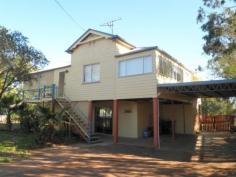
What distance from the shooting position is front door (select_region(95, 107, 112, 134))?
21.8 metres

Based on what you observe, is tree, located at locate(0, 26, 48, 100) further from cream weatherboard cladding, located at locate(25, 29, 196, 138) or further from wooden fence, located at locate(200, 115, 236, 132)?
wooden fence, located at locate(200, 115, 236, 132)

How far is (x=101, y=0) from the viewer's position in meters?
13.4

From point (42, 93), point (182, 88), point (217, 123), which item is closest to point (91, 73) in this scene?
point (42, 93)

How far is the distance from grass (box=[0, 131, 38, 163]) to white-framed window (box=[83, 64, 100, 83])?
5.74 metres

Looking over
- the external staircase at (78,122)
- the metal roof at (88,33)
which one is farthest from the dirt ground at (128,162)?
the metal roof at (88,33)

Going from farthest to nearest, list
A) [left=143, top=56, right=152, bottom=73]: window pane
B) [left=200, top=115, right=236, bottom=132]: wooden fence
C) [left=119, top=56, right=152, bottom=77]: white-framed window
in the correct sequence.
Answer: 1. [left=200, top=115, right=236, bottom=132]: wooden fence
2. [left=119, top=56, right=152, bottom=77]: white-framed window
3. [left=143, top=56, right=152, bottom=73]: window pane

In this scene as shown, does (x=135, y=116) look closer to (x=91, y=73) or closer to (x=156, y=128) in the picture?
(x=91, y=73)

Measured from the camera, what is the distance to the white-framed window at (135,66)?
53.7 ft

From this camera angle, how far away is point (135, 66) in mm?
16953

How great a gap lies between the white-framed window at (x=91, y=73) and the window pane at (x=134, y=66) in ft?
9.34

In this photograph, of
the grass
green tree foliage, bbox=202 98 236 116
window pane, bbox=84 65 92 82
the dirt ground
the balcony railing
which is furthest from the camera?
green tree foliage, bbox=202 98 236 116

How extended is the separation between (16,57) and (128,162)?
1059cm

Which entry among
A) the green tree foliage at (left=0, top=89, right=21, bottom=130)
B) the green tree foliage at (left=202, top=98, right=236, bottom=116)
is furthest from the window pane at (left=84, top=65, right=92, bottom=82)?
the green tree foliage at (left=202, top=98, right=236, bottom=116)

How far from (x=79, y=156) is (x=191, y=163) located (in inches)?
200
